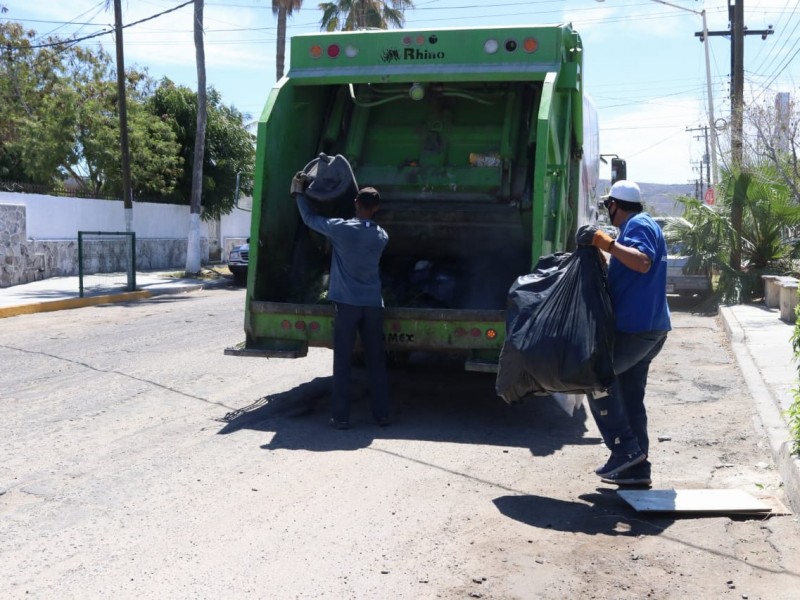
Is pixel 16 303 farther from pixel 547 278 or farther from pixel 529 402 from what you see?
pixel 547 278

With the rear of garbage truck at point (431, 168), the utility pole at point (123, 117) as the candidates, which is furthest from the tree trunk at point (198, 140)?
the rear of garbage truck at point (431, 168)

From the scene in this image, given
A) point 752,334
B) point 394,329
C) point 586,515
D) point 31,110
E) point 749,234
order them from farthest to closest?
point 31,110 < point 749,234 < point 752,334 < point 394,329 < point 586,515

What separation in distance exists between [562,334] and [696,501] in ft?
3.48

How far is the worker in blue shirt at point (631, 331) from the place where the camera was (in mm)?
4977

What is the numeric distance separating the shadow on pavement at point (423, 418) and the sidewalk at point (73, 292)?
8.77m

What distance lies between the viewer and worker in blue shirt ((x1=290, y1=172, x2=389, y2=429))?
6.52 m

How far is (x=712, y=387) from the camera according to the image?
28.0 feet

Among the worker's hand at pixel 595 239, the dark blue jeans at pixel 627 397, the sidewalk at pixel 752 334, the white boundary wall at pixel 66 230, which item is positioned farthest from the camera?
the white boundary wall at pixel 66 230

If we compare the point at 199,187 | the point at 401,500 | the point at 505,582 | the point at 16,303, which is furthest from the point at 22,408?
the point at 199,187

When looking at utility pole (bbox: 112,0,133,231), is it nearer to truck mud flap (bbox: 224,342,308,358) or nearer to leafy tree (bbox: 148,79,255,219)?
leafy tree (bbox: 148,79,255,219)

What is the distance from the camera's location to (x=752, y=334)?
11.3 metres

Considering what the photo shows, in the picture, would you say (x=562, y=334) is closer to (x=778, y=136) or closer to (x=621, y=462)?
(x=621, y=462)

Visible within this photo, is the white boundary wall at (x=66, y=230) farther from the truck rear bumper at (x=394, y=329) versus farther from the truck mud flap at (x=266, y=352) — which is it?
the truck rear bumper at (x=394, y=329)

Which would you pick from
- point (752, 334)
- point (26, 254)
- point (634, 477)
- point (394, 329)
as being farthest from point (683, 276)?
point (26, 254)
